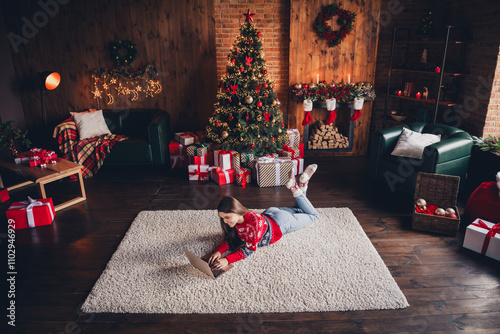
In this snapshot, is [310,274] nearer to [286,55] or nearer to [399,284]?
[399,284]

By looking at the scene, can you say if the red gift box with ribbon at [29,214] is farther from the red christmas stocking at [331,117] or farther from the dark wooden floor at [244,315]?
the red christmas stocking at [331,117]

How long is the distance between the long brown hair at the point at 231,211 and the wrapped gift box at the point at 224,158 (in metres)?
1.80

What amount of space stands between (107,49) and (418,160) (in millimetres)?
4883

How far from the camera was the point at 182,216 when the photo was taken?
3.79 meters

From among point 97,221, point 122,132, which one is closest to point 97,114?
point 122,132

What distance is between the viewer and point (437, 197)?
357 centimetres

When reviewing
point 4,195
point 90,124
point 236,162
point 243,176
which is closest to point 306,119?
point 236,162

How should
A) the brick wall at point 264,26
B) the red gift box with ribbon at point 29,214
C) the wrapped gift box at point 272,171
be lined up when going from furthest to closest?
the brick wall at point 264,26 → the wrapped gift box at point 272,171 → the red gift box with ribbon at point 29,214

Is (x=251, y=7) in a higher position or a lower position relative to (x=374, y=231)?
higher

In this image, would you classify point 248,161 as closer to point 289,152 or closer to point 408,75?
point 289,152

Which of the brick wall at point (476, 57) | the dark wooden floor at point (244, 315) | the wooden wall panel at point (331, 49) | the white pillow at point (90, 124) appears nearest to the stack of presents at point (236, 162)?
the dark wooden floor at point (244, 315)

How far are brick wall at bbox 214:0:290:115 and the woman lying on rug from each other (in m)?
2.76

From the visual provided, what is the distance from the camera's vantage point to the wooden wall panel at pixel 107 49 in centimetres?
537

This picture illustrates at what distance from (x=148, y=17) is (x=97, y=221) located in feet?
11.1
